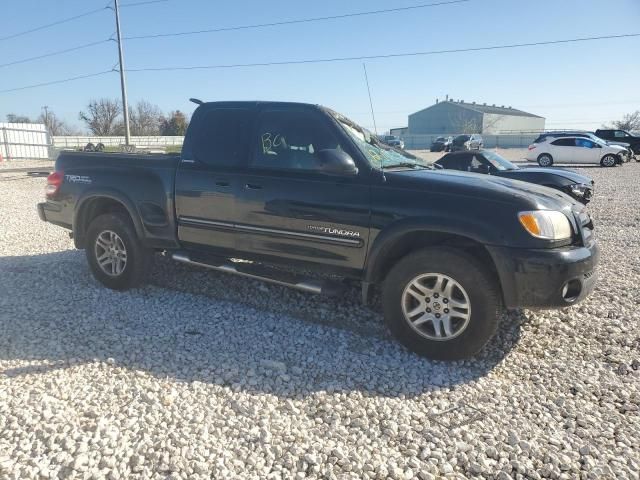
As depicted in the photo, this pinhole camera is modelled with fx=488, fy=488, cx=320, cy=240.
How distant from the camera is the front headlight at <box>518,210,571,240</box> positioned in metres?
3.44

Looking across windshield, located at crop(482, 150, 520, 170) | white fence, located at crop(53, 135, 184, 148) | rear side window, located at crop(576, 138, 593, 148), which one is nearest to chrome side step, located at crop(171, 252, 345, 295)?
windshield, located at crop(482, 150, 520, 170)

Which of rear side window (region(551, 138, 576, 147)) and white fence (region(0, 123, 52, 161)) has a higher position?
white fence (region(0, 123, 52, 161))

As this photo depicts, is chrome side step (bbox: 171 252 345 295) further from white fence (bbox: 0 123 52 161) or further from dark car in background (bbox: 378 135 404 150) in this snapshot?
white fence (bbox: 0 123 52 161)

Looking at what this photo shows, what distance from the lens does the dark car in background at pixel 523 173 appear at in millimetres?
9805

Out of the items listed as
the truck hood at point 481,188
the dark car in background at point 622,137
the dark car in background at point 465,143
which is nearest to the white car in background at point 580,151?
the dark car in background at point 622,137

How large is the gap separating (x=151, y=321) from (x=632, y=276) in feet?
18.1

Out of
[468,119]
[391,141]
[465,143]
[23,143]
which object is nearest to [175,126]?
[23,143]

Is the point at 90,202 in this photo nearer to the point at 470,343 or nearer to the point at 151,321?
the point at 151,321

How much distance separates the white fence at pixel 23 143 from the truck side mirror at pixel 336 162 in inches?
1516

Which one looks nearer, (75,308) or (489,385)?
(489,385)

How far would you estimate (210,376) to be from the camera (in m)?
3.53

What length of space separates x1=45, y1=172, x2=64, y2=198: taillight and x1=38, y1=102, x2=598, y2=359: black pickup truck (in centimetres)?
6

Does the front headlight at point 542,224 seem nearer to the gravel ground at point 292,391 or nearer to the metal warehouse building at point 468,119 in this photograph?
the gravel ground at point 292,391

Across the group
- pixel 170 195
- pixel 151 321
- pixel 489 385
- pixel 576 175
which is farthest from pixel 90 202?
pixel 576 175
